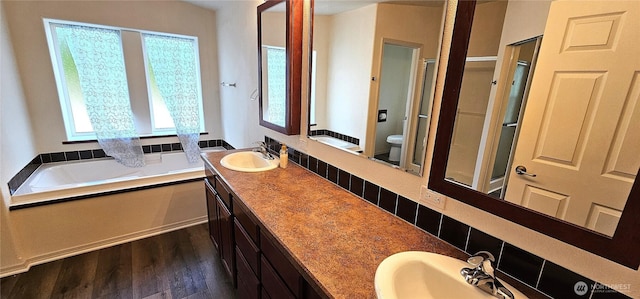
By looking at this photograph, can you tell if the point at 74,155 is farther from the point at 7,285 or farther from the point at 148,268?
the point at 148,268

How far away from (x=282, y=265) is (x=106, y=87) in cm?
314

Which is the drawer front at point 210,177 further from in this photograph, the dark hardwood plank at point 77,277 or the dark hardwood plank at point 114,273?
the dark hardwood plank at point 77,277

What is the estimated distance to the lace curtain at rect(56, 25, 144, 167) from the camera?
8.91 ft

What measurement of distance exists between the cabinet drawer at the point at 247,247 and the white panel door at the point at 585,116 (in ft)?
3.82

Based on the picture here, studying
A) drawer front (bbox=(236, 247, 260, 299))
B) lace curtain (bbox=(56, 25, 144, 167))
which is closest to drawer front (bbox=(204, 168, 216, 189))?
drawer front (bbox=(236, 247, 260, 299))

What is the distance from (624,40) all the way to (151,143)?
4.04m

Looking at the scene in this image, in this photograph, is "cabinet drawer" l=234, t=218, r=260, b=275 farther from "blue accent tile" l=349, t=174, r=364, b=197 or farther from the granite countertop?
"blue accent tile" l=349, t=174, r=364, b=197

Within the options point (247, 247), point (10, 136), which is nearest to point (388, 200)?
point (247, 247)

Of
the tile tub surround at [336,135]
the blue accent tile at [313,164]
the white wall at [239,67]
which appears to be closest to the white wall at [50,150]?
the white wall at [239,67]

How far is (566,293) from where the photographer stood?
752 mm

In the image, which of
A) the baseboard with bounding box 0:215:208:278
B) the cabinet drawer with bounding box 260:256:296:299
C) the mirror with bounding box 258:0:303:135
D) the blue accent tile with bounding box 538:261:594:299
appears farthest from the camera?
the baseboard with bounding box 0:215:208:278

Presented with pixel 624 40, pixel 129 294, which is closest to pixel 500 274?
pixel 624 40

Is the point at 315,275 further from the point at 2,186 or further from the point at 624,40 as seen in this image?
the point at 2,186

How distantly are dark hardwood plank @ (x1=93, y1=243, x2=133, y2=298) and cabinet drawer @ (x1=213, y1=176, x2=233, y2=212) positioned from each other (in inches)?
37.4
